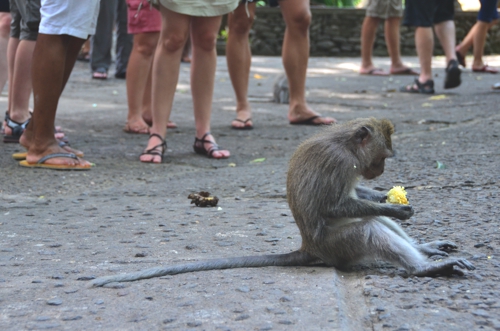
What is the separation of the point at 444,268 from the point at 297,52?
3594 mm

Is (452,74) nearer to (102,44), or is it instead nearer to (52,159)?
(102,44)

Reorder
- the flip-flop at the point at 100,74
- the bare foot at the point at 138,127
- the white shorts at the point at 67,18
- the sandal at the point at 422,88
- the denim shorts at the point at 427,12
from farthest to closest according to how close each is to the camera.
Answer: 1. the flip-flop at the point at 100,74
2. the sandal at the point at 422,88
3. the denim shorts at the point at 427,12
4. the bare foot at the point at 138,127
5. the white shorts at the point at 67,18

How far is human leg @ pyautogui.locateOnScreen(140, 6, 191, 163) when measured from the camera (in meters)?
4.36

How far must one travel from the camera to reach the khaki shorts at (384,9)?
31.3 ft

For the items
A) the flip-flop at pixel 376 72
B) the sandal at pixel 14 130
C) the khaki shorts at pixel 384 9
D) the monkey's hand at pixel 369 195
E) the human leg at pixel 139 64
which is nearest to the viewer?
the monkey's hand at pixel 369 195

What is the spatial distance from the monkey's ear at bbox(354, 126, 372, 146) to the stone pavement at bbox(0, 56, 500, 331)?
44 cm

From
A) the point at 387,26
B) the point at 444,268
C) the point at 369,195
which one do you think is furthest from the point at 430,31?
the point at 444,268

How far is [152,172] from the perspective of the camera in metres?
4.39

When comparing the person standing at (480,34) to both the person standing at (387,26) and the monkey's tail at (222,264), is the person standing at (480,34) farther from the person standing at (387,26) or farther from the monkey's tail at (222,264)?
the monkey's tail at (222,264)

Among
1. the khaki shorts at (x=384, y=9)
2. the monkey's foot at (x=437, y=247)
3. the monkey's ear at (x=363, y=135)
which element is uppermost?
the khaki shorts at (x=384, y=9)

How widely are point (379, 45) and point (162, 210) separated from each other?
12089mm

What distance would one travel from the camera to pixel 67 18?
398cm

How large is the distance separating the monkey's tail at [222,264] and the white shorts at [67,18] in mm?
2043

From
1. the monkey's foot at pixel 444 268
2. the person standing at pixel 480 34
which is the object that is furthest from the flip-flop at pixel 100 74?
the monkey's foot at pixel 444 268
